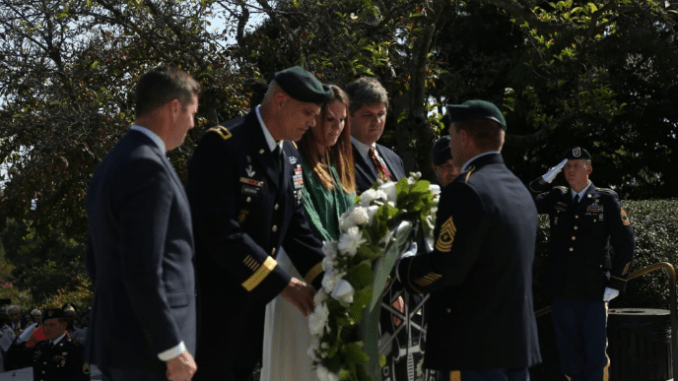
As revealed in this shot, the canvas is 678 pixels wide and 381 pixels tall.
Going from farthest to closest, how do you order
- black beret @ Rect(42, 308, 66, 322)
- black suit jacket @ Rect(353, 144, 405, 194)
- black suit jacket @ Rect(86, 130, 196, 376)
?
black beret @ Rect(42, 308, 66, 322) < black suit jacket @ Rect(353, 144, 405, 194) < black suit jacket @ Rect(86, 130, 196, 376)

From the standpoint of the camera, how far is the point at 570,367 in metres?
8.35

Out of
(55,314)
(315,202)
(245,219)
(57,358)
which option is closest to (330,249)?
(245,219)

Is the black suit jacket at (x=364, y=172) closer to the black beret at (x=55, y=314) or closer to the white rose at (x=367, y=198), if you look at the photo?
the white rose at (x=367, y=198)

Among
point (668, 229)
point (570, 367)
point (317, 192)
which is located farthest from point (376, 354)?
point (668, 229)

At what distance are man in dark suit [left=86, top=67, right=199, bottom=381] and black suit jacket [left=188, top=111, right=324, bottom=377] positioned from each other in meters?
0.53

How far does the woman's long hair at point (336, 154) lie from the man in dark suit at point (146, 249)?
128 centimetres

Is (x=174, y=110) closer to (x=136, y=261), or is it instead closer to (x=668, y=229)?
(x=136, y=261)

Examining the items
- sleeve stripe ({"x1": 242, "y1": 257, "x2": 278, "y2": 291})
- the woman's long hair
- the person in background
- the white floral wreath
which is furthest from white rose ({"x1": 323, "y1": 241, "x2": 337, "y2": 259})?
the person in background

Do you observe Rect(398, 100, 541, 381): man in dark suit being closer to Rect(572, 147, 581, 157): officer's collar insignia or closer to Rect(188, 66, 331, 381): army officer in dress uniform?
Rect(188, 66, 331, 381): army officer in dress uniform

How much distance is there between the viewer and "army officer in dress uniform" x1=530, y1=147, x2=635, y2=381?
8203 millimetres

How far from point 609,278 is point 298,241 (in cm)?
447

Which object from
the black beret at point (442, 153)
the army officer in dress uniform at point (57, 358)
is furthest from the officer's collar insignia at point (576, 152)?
the army officer in dress uniform at point (57, 358)

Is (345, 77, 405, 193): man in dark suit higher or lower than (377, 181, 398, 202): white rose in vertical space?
higher

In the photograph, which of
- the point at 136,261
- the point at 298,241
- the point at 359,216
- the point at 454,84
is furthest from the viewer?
the point at 454,84
